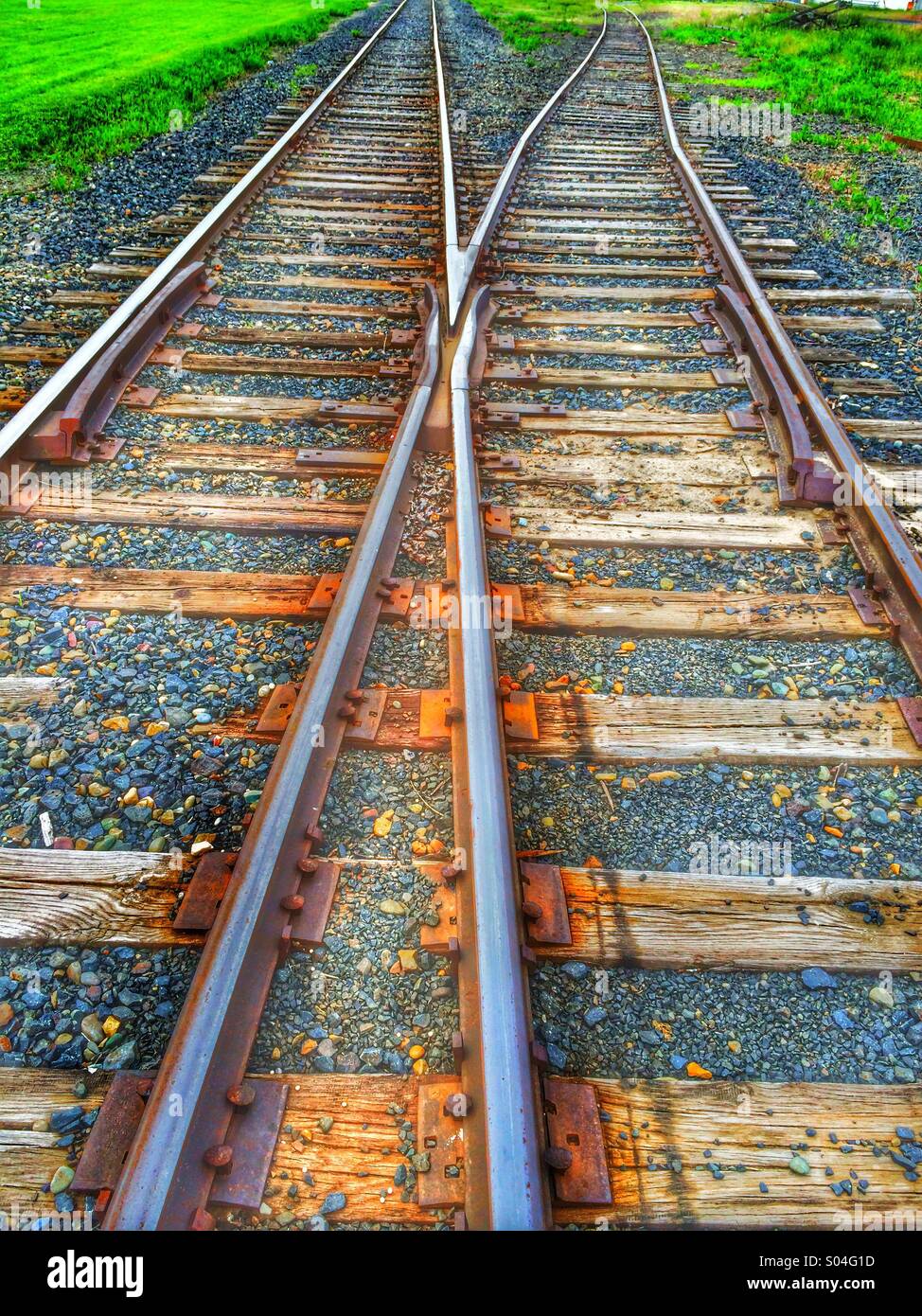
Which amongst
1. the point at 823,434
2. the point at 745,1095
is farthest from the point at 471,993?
the point at 823,434

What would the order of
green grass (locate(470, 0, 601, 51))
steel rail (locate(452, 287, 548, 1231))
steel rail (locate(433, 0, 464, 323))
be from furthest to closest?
1. green grass (locate(470, 0, 601, 51))
2. steel rail (locate(433, 0, 464, 323))
3. steel rail (locate(452, 287, 548, 1231))

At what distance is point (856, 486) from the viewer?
3.84 m

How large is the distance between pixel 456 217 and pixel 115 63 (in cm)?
1021

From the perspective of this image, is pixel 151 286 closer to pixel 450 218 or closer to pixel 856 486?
pixel 450 218

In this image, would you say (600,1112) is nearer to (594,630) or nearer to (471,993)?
(471,993)

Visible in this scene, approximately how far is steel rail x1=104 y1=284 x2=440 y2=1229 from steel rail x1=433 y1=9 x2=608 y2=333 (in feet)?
10.7

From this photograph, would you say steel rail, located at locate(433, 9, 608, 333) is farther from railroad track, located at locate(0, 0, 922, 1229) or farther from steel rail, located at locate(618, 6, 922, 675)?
steel rail, located at locate(618, 6, 922, 675)

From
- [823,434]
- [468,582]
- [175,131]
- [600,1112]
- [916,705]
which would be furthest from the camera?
[175,131]

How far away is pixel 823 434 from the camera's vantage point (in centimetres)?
425

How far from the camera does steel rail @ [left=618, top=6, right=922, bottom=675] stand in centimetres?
324

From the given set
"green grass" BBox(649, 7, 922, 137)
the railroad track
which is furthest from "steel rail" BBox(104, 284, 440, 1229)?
"green grass" BBox(649, 7, 922, 137)

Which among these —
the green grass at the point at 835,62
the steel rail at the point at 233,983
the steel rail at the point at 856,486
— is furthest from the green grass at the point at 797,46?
the steel rail at the point at 233,983

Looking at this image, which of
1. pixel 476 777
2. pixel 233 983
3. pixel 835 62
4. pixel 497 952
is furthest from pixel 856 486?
pixel 835 62
